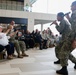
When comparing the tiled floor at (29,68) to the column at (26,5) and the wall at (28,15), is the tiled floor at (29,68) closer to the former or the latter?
the wall at (28,15)

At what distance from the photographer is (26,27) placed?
15.5 meters

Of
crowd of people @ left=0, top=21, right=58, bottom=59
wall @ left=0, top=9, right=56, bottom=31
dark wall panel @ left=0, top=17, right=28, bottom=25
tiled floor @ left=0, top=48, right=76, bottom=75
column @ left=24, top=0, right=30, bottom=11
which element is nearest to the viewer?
tiled floor @ left=0, top=48, right=76, bottom=75

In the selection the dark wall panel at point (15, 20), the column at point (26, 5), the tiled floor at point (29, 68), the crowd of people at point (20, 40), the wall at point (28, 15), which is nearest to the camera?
the tiled floor at point (29, 68)

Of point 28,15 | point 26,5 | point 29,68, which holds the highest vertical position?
point 26,5

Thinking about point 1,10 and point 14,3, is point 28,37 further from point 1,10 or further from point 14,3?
point 14,3

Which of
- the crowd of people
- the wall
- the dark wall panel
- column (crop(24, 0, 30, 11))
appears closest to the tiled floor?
the crowd of people

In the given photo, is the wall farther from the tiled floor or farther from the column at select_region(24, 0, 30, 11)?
the tiled floor

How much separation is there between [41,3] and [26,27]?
478 cm

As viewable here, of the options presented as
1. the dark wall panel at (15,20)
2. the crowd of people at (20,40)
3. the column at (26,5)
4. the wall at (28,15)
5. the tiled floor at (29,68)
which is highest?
the column at (26,5)

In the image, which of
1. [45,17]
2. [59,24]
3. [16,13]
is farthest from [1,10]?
[59,24]

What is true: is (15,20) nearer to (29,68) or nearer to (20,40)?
(20,40)

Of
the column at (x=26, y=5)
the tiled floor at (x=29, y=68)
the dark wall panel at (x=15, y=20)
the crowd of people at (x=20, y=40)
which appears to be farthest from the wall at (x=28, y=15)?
the tiled floor at (x=29, y=68)

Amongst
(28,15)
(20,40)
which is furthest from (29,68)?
(28,15)

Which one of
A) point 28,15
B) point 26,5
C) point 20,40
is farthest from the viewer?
point 26,5
